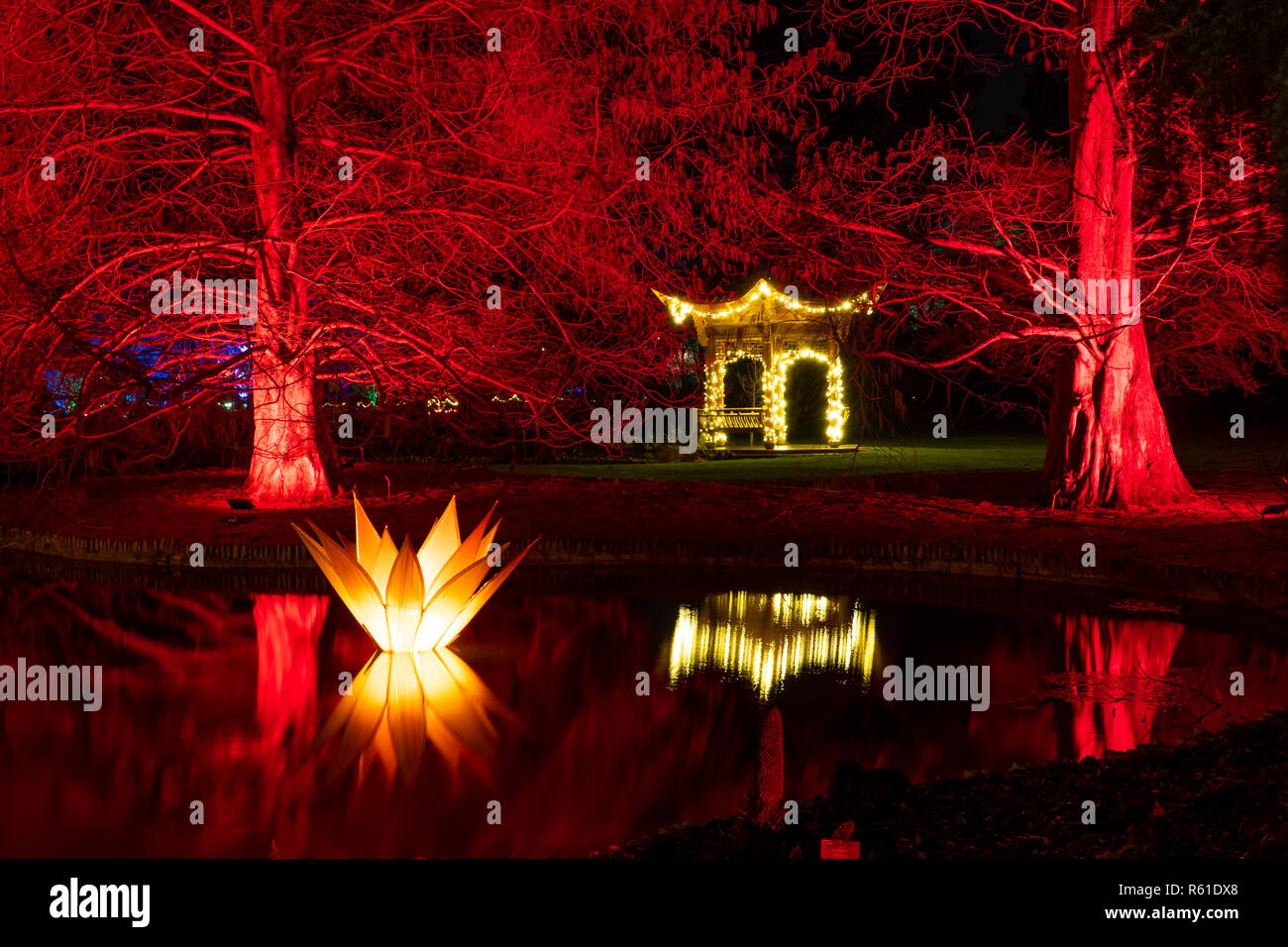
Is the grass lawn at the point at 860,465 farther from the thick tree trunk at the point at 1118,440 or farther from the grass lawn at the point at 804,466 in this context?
the thick tree trunk at the point at 1118,440

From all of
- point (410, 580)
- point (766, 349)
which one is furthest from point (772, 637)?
point (766, 349)

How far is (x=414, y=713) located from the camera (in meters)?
8.31

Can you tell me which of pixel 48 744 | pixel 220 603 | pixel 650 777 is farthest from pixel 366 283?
pixel 650 777

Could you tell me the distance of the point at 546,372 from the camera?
1659cm

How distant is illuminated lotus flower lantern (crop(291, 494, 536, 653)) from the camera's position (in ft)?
31.5

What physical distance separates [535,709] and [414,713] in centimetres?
81

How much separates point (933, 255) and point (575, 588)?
7861mm

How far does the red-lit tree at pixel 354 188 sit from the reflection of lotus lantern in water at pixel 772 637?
2.88 m

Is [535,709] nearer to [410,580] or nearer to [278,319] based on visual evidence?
[410,580]

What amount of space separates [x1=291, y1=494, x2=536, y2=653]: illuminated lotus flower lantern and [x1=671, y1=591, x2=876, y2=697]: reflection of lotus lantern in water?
1807 mm

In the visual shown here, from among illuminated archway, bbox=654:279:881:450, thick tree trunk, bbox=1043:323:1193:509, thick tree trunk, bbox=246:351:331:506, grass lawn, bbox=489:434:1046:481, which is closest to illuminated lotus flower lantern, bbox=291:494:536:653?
thick tree trunk, bbox=246:351:331:506

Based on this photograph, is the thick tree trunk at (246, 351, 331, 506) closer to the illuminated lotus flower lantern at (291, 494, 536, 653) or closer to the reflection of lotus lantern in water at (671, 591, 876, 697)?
the reflection of lotus lantern in water at (671, 591, 876, 697)

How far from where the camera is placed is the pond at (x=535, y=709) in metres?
6.38
